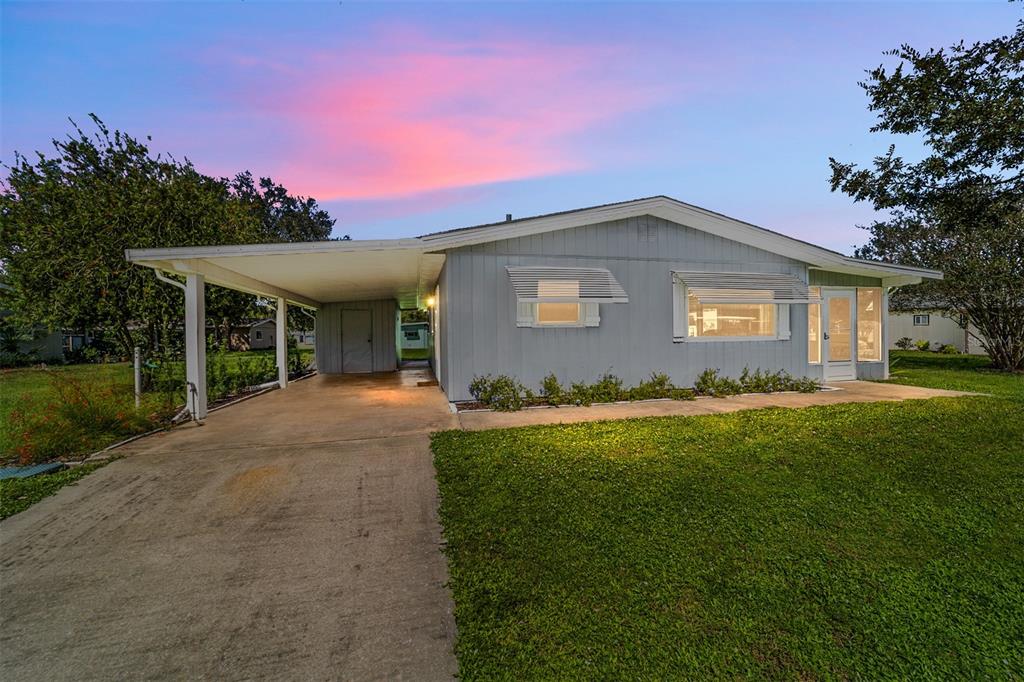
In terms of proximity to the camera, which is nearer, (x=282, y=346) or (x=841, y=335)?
(x=841, y=335)

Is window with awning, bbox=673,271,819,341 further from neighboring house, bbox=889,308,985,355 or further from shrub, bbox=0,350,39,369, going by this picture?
shrub, bbox=0,350,39,369

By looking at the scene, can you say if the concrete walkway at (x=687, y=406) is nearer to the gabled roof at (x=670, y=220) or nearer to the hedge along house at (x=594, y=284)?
the hedge along house at (x=594, y=284)

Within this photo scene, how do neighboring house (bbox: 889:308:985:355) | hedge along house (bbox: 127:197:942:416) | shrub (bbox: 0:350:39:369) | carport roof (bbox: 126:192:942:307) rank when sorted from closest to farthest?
carport roof (bbox: 126:192:942:307) → hedge along house (bbox: 127:197:942:416) → shrub (bbox: 0:350:39:369) → neighboring house (bbox: 889:308:985:355)

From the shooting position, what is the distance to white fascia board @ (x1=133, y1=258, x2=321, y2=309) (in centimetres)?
566

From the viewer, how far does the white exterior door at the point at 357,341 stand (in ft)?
43.6

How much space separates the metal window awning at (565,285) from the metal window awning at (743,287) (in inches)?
57.8

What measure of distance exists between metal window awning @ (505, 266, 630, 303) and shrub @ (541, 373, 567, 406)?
134 centimetres

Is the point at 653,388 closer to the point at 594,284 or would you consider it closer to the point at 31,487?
the point at 594,284

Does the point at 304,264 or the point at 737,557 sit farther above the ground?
the point at 304,264

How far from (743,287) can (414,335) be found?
25272mm

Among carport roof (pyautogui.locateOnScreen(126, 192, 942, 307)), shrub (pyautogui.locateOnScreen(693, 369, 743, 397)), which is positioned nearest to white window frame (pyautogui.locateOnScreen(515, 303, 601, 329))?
carport roof (pyautogui.locateOnScreen(126, 192, 942, 307))

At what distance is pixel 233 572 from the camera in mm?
2293

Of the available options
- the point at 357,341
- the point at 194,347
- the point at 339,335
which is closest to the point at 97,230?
the point at 194,347

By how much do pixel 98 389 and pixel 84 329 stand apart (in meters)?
5.32
